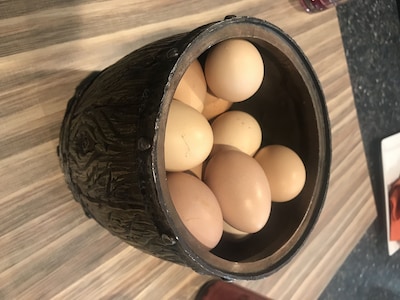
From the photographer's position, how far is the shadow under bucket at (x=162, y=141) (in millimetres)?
367

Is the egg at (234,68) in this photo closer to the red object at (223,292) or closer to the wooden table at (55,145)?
the wooden table at (55,145)

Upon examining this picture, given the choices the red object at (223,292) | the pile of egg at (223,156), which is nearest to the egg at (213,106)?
the pile of egg at (223,156)

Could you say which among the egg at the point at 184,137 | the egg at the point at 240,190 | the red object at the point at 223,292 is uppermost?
the egg at the point at 184,137

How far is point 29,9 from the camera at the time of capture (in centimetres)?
46

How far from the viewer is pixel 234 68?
448mm

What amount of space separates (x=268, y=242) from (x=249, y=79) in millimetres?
147

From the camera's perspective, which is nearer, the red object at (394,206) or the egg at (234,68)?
the egg at (234,68)

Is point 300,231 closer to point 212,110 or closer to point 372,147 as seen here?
point 212,110

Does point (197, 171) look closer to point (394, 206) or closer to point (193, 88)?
point (193, 88)

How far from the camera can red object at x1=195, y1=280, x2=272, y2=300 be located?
63 centimetres

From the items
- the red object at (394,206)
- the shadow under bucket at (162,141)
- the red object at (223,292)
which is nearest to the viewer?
the shadow under bucket at (162,141)

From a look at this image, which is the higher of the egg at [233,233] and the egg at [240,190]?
the egg at [240,190]

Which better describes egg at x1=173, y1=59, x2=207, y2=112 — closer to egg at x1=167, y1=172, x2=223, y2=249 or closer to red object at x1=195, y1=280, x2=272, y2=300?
egg at x1=167, y1=172, x2=223, y2=249

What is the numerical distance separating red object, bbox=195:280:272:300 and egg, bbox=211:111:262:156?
0.20 m
